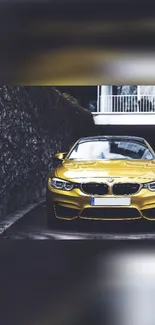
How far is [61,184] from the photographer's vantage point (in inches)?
88.3

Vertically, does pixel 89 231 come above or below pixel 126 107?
below

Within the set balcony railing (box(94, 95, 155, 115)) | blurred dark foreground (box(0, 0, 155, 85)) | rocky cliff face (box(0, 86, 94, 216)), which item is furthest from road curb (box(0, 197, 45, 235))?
blurred dark foreground (box(0, 0, 155, 85))

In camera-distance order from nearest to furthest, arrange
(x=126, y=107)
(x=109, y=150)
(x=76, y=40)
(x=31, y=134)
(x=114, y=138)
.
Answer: (x=76, y=40)
(x=109, y=150)
(x=114, y=138)
(x=31, y=134)
(x=126, y=107)

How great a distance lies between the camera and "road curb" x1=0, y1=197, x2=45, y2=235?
2498 millimetres

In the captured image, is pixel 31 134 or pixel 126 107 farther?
pixel 126 107

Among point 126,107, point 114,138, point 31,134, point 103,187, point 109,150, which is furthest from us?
point 126,107

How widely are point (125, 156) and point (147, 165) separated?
0.11 m

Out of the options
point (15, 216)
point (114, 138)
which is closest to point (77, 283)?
point (114, 138)

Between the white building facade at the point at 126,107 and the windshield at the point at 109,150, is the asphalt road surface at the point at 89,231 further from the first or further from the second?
the white building facade at the point at 126,107

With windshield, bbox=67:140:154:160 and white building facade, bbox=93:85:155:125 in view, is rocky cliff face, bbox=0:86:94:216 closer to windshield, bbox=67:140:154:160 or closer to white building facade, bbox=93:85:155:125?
white building facade, bbox=93:85:155:125

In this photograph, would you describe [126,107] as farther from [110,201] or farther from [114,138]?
[110,201]

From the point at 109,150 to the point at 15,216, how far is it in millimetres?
694

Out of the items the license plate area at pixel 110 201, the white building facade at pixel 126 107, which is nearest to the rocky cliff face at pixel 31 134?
the white building facade at pixel 126 107

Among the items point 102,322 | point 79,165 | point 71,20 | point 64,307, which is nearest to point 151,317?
point 102,322
